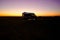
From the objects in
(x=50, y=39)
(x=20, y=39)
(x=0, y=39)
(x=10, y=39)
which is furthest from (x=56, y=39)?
(x=0, y=39)

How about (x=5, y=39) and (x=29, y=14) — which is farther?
(x=29, y=14)

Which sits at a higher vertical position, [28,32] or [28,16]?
[28,16]

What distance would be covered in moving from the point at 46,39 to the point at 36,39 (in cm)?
53

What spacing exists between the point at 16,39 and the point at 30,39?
755 millimetres

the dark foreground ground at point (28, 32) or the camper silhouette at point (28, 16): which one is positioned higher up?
the camper silhouette at point (28, 16)

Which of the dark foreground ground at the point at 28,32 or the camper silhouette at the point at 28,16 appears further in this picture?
the camper silhouette at the point at 28,16

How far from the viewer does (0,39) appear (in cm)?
715

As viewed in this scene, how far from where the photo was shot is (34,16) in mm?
29359

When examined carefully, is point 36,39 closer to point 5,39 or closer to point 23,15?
point 5,39

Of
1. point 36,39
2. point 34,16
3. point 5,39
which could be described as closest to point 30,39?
point 36,39

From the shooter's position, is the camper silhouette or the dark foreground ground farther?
the camper silhouette

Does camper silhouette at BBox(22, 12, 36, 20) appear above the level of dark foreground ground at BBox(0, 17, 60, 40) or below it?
above

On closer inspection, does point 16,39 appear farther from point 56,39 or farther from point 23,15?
point 23,15

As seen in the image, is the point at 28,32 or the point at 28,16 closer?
the point at 28,32
